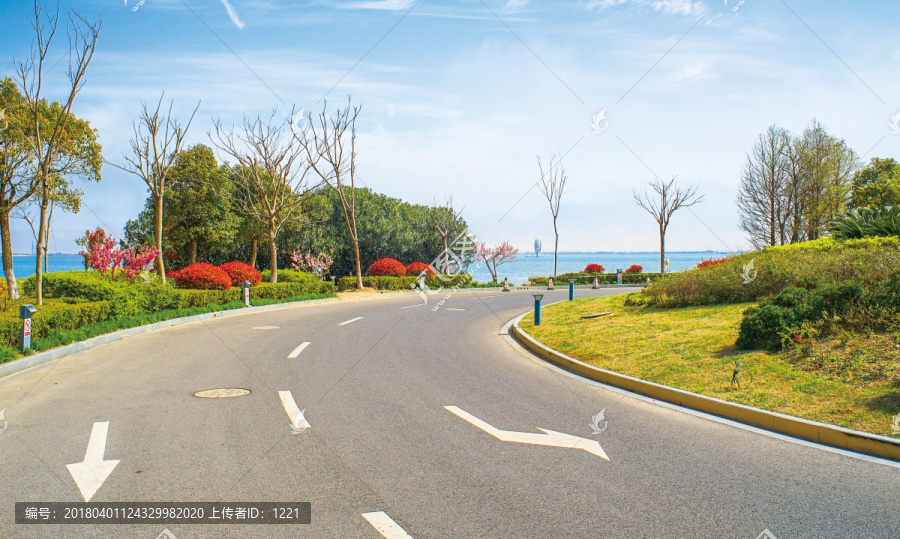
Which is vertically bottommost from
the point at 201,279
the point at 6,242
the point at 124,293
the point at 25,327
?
the point at 25,327

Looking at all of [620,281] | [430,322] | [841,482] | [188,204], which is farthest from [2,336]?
[620,281]

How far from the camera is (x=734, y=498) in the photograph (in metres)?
4.77

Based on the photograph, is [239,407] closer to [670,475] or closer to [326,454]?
[326,454]

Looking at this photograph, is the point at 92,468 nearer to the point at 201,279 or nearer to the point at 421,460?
the point at 421,460

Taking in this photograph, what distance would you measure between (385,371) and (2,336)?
7.31 meters

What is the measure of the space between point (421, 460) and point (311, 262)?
36.4 m

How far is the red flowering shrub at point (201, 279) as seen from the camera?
74.5 feet

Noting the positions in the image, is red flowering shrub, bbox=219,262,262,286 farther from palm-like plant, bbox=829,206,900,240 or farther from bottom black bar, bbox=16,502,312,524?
bottom black bar, bbox=16,502,312,524

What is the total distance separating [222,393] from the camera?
329 inches

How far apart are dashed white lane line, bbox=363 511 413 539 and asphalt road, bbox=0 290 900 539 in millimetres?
48

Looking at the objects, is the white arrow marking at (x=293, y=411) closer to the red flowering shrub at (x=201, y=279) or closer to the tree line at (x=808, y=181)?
the red flowering shrub at (x=201, y=279)

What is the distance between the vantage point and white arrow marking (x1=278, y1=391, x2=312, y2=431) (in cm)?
671

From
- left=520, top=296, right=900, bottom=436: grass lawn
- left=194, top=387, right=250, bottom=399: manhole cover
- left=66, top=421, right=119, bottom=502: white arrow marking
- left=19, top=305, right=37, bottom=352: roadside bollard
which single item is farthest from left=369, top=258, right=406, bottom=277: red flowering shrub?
left=66, top=421, right=119, bottom=502: white arrow marking

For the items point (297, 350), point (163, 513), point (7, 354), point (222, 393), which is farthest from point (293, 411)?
point (7, 354)
